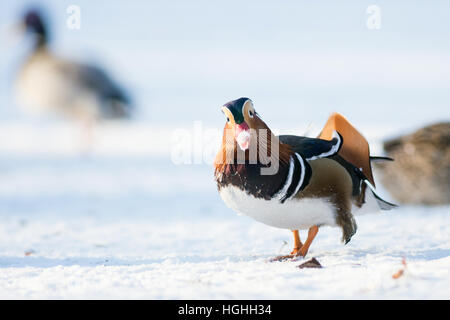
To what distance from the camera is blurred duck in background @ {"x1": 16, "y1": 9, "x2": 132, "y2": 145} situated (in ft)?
48.8

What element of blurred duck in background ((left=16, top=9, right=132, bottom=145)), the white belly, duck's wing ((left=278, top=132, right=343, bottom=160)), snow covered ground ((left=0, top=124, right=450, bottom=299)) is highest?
blurred duck in background ((left=16, top=9, right=132, bottom=145))

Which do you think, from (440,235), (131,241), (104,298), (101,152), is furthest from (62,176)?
(104,298)

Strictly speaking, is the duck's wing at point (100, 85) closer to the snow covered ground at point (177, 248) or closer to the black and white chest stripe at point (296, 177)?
the snow covered ground at point (177, 248)

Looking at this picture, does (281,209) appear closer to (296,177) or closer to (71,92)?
(296,177)

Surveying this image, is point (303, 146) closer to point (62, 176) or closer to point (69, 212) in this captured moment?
point (69, 212)

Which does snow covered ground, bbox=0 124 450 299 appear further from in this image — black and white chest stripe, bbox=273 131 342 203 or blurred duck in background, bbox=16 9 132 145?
blurred duck in background, bbox=16 9 132 145

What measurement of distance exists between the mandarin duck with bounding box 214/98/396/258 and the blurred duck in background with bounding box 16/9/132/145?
11.8m

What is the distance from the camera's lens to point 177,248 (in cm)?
473

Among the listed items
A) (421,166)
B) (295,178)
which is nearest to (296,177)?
(295,178)

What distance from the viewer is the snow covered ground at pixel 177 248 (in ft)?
9.74

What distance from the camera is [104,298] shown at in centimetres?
288

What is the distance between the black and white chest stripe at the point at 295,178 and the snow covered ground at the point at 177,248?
39cm

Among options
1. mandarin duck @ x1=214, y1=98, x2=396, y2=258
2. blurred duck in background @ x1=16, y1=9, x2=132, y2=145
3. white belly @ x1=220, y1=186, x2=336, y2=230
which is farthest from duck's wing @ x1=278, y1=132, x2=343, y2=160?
blurred duck in background @ x1=16, y1=9, x2=132, y2=145

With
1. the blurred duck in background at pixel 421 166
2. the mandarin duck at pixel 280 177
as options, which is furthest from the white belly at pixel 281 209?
the blurred duck in background at pixel 421 166
